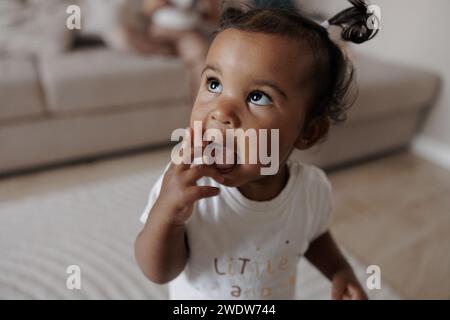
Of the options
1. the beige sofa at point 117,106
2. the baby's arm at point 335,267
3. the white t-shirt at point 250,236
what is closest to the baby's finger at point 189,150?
the white t-shirt at point 250,236

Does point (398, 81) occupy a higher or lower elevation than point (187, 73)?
lower

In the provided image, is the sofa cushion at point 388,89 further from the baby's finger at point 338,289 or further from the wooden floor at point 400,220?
the baby's finger at point 338,289

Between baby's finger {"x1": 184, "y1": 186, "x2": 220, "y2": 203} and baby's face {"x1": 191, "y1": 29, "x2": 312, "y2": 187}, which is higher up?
baby's face {"x1": 191, "y1": 29, "x2": 312, "y2": 187}

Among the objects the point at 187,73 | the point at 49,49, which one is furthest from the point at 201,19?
the point at 49,49

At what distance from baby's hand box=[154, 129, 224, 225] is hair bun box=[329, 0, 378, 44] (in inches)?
11.5

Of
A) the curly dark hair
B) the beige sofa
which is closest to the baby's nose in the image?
the curly dark hair

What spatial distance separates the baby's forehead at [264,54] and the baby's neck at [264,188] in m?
0.17

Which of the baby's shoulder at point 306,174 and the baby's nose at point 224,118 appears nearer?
the baby's nose at point 224,118

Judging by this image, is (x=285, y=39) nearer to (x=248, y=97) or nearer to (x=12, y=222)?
(x=248, y=97)

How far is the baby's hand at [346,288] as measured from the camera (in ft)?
2.18

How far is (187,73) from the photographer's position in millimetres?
1690

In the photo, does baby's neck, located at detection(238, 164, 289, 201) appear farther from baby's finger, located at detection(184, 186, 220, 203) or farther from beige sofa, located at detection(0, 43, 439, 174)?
beige sofa, located at detection(0, 43, 439, 174)

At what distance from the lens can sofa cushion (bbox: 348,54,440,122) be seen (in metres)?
1.54

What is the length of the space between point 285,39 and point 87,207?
1009 millimetres
